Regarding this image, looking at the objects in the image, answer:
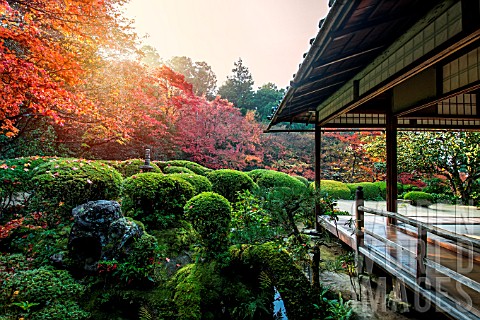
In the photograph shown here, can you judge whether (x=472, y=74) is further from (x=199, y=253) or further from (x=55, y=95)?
(x=55, y=95)

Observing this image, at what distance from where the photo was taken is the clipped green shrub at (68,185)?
4629 mm

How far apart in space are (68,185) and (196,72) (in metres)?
19.4

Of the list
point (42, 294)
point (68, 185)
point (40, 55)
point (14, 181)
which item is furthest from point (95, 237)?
point (40, 55)

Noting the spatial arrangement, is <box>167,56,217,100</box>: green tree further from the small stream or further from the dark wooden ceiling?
the small stream

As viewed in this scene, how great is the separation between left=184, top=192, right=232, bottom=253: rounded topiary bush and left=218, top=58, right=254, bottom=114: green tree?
19235mm

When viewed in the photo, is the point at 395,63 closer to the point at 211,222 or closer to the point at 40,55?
the point at 211,222

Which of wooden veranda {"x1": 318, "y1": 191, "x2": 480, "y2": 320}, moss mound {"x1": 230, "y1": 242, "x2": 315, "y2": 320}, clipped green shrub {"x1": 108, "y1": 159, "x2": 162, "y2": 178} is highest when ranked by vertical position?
clipped green shrub {"x1": 108, "y1": 159, "x2": 162, "y2": 178}

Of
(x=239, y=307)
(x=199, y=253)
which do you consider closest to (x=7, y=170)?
(x=199, y=253)

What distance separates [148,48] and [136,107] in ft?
31.6

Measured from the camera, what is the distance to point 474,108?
519 centimetres

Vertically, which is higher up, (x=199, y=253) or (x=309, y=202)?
(x=309, y=202)

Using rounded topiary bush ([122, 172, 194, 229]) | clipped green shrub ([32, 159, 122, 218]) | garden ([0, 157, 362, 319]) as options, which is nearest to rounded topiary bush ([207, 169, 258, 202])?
rounded topiary bush ([122, 172, 194, 229])

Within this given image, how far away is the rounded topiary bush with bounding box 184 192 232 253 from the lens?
148 inches

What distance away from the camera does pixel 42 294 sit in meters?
3.25
